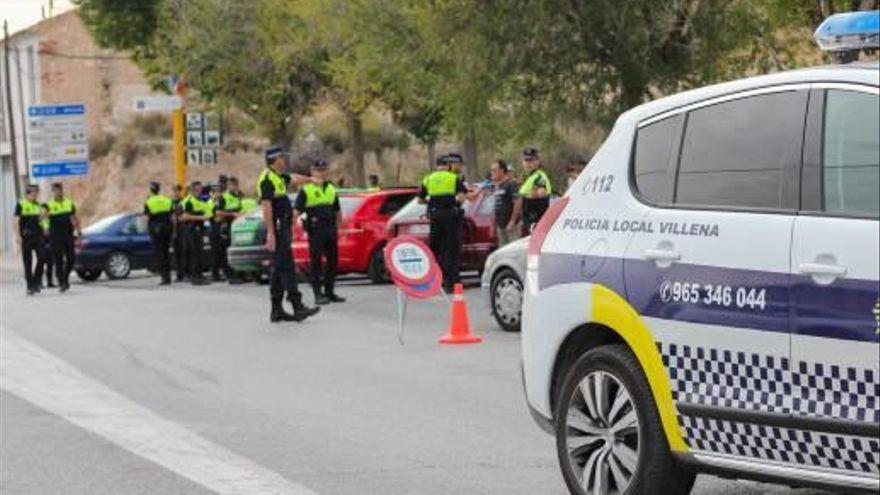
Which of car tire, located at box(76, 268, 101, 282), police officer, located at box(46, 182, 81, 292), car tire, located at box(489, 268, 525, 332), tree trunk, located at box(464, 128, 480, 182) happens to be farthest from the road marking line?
car tire, located at box(76, 268, 101, 282)

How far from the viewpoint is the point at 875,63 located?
5805 millimetres

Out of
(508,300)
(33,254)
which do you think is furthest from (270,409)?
(33,254)

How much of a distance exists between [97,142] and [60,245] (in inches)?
1513

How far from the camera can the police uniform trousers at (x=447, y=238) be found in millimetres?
20672

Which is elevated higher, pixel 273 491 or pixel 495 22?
pixel 495 22

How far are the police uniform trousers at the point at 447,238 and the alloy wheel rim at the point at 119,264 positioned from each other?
13324 mm

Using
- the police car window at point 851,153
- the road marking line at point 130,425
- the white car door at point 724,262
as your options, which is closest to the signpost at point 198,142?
the road marking line at point 130,425

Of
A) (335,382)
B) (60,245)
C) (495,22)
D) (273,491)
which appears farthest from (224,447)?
(60,245)

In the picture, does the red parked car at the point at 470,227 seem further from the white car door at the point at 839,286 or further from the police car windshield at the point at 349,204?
the white car door at the point at 839,286

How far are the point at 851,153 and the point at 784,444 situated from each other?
1.05 metres

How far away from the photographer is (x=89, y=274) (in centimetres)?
3353

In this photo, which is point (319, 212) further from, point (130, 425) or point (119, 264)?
point (119, 264)

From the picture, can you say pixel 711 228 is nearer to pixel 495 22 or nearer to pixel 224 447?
pixel 224 447

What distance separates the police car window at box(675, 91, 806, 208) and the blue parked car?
26821 mm
